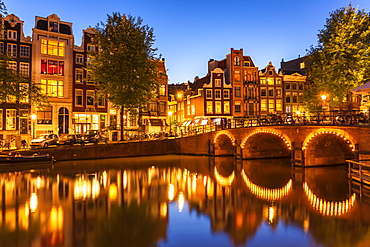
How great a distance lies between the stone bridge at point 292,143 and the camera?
70.5ft

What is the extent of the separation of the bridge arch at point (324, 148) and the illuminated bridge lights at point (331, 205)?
8.35 metres

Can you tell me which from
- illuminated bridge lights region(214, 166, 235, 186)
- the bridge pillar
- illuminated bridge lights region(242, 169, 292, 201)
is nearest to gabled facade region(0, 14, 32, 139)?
illuminated bridge lights region(214, 166, 235, 186)

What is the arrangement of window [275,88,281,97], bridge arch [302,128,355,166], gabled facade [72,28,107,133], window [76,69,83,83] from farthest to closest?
window [275,88,281,97] → window [76,69,83,83] → gabled facade [72,28,107,133] → bridge arch [302,128,355,166]

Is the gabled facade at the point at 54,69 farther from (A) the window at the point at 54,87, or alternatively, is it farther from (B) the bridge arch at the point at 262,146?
(B) the bridge arch at the point at 262,146

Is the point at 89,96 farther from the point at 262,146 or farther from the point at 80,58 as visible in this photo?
the point at 262,146

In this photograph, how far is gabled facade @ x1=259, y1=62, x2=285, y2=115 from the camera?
54844 millimetres

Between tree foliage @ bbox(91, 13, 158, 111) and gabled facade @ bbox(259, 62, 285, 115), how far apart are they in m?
27.2

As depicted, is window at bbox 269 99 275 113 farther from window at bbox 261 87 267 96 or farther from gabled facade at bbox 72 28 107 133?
gabled facade at bbox 72 28 107 133

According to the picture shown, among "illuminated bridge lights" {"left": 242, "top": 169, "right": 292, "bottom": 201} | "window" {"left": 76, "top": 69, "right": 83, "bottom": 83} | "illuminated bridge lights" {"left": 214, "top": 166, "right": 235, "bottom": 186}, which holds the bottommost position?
"illuminated bridge lights" {"left": 214, "top": 166, "right": 235, "bottom": 186}

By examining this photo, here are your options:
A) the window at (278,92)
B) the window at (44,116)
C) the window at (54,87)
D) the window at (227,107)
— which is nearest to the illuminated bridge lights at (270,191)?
the window at (44,116)

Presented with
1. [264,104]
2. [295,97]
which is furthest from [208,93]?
[295,97]

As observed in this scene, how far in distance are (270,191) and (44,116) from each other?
1288 inches

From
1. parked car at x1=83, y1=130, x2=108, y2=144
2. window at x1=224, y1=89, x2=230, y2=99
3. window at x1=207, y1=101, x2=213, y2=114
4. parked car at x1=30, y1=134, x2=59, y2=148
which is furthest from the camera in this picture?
window at x1=224, y1=89, x2=230, y2=99

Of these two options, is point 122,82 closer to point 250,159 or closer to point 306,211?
point 250,159
